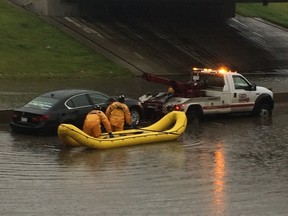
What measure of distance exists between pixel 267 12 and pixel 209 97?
Answer: 4702 cm

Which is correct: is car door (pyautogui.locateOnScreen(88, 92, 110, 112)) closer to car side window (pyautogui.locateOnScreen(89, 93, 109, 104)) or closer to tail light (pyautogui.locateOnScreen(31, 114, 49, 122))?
car side window (pyautogui.locateOnScreen(89, 93, 109, 104))

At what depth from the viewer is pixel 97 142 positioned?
15.4 meters

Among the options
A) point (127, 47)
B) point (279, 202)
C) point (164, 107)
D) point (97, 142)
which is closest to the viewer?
point (279, 202)

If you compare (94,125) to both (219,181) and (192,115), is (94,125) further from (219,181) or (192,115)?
(192,115)

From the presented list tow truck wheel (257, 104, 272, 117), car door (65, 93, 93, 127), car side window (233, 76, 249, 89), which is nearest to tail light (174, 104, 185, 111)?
car side window (233, 76, 249, 89)

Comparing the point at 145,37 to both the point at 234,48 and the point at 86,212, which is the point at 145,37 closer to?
the point at 234,48

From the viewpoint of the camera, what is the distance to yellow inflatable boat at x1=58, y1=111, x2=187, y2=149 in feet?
50.1

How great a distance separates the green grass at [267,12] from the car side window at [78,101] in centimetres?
4538

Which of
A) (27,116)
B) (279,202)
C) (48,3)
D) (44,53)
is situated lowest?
(279,202)

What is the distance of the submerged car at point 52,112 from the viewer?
17656 millimetres

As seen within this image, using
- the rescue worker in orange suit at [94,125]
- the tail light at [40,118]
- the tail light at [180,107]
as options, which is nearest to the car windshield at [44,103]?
the tail light at [40,118]

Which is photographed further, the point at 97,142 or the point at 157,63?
the point at 157,63

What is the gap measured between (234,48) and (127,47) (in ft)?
33.8

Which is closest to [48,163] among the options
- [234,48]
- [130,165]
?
[130,165]
